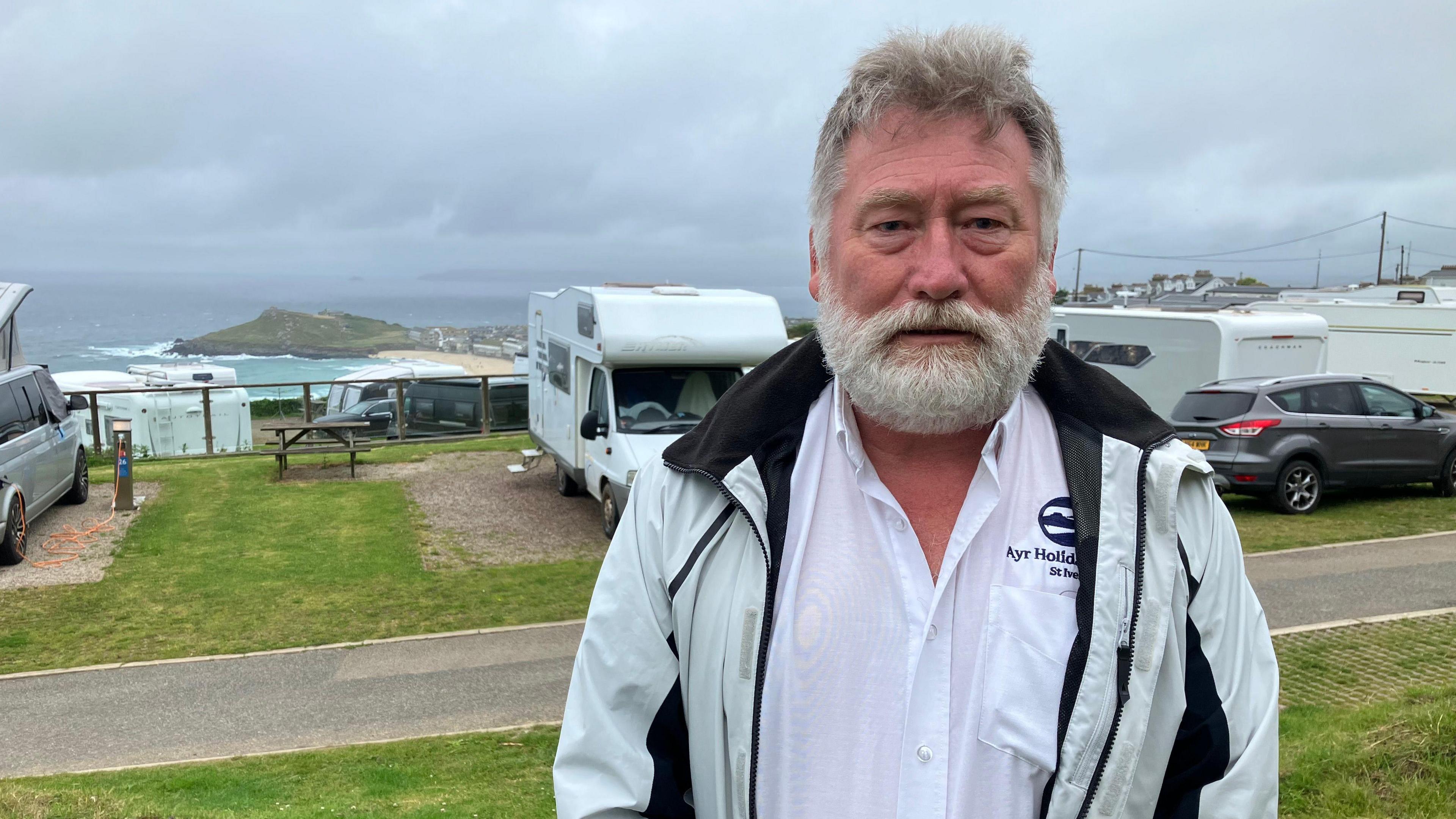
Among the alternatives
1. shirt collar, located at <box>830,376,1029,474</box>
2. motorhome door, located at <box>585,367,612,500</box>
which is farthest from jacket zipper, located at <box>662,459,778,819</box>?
motorhome door, located at <box>585,367,612,500</box>

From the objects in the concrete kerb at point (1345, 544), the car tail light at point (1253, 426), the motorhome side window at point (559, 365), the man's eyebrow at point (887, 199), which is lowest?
the concrete kerb at point (1345, 544)

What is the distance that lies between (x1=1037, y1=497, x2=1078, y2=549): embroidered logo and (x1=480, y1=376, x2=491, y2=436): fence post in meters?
20.4

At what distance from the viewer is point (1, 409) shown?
11156 millimetres

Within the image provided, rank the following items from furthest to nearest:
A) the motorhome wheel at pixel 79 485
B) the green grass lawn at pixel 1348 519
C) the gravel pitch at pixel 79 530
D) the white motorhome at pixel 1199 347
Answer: the white motorhome at pixel 1199 347 → the motorhome wheel at pixel 79 485 → the green grass lawn at pixel 1348 519 → the gravel pitch at pixel 79 530

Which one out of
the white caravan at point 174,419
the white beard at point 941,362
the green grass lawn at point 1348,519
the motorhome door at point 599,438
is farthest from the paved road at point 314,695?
the white caravan at point 174,419

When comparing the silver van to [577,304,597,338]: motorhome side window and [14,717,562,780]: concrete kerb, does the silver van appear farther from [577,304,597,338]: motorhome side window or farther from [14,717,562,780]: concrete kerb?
[577,304,597,338]: motorhome side window

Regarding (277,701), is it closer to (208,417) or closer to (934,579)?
(934,579)

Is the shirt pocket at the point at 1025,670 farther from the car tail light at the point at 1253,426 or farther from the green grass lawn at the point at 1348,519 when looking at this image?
the car tail light at the point at 1253,426

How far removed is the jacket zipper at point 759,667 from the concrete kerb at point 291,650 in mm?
7380

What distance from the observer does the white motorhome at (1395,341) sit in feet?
79.5

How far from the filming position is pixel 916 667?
1736mm

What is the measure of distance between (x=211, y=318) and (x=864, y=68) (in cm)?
21929

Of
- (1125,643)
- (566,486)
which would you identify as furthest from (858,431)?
(566,486)

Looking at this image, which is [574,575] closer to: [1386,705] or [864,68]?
[1386,705]
